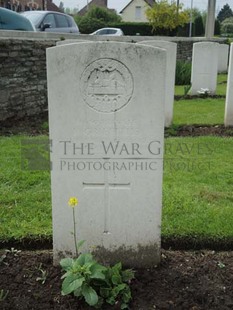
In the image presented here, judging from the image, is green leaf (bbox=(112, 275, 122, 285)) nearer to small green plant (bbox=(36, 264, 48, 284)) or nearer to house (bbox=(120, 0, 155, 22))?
small green plant (bbox=(36, 264, 48, 284))

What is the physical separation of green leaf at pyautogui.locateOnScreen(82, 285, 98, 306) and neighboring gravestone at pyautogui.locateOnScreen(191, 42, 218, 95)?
8.22 meters

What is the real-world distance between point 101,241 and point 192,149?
319cm

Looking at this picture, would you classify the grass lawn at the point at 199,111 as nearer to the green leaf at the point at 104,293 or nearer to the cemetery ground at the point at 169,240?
the cemetery ground at the point at 169,240

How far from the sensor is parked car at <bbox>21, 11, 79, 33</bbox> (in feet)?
45.5

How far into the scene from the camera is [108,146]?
2455mm

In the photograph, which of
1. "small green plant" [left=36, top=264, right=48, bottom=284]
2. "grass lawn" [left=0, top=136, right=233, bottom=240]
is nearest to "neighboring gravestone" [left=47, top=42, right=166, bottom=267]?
"small green plant" [left=36, top=264, right=48, bottom=284]

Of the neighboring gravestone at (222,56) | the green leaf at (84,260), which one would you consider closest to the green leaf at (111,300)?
the green leaf at (84,260)

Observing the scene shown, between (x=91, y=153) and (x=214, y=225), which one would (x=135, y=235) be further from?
(x=214, y=225)

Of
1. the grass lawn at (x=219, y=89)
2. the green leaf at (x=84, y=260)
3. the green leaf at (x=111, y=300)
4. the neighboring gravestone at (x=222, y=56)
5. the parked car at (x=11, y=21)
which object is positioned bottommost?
the green leaf at (x=111, y=300)

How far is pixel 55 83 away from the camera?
7.64 ft

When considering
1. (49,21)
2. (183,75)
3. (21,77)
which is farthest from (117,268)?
(49,21)

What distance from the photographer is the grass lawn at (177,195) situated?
3143 mm

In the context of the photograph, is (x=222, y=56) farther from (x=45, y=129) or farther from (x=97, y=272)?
(x=97, y=272)

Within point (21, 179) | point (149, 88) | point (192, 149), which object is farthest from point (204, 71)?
point (149, 88)
